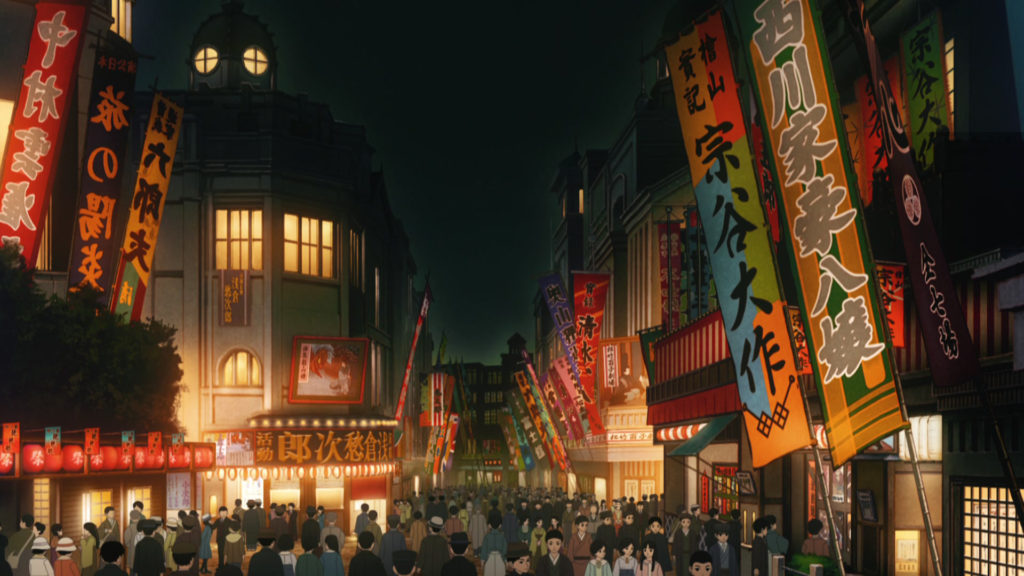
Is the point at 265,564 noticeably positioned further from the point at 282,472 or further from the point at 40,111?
the point at 282,472

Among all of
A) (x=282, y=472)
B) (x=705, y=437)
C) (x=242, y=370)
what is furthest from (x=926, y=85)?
(x=242, y=370)

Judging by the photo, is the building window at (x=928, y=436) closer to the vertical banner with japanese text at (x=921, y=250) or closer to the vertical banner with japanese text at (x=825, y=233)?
Answer: the vertical banner with japanese text at (x=921, y=250)

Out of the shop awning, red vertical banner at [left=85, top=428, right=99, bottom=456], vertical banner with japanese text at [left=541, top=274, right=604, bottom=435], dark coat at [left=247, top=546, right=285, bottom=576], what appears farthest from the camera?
vertical banner with japanese text at [left=541, top=274, right=604, bottom=435]

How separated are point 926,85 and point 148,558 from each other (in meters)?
16.0

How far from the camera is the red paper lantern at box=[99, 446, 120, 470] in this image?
86.3 ft

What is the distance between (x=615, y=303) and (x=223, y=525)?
35.2 metres

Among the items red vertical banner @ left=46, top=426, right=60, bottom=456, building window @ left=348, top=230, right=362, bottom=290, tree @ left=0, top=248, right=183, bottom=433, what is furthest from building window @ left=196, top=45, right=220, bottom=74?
red vertical banner @ left=46, top=426, right=60, bottom=456

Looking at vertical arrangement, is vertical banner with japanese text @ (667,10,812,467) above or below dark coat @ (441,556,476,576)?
above

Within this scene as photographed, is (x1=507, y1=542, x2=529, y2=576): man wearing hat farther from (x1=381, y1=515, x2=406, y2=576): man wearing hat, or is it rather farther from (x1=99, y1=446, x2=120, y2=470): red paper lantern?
(x1=99, y1=446, x2=120, y2=470): red paper lantern

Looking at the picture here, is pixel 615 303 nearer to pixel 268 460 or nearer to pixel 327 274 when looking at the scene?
pixel 327 274

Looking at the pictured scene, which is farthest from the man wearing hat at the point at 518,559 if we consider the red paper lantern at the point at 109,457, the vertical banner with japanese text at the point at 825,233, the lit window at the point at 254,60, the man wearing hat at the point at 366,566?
the lit window at the point at 254,60

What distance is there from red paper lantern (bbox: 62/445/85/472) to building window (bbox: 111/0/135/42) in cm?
2056

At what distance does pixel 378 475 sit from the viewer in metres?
41.6

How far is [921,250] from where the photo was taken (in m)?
10.8
